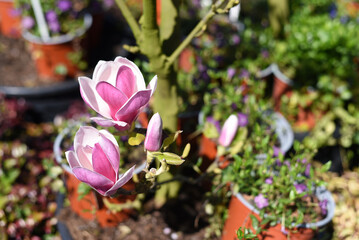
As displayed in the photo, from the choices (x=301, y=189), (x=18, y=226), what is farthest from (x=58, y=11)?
(x=301, y=189)

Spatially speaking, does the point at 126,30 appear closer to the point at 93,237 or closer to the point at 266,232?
the point at 93,237

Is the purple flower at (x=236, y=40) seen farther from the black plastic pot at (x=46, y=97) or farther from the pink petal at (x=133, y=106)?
the pink petal at (x=133, y=106)

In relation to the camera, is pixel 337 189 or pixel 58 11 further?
pixel 58 11

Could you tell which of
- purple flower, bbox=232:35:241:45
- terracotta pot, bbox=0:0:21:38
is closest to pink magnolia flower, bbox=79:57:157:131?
purple flower, bbox=232:35:241:45

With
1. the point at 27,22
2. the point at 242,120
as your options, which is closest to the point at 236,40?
the point at 242,120

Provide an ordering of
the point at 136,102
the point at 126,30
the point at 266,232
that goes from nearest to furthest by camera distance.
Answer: the point at 136,102
the point at 266,232
the point at 126,30
